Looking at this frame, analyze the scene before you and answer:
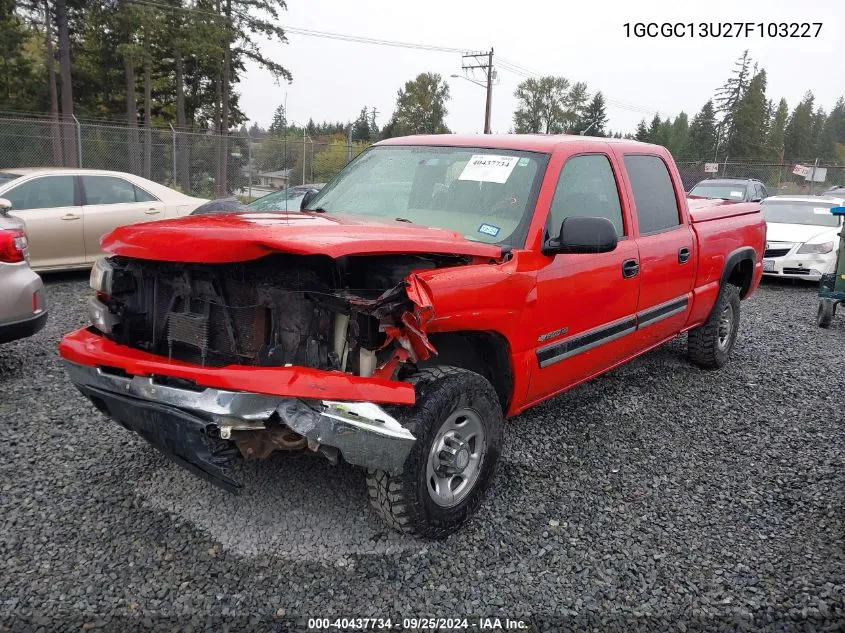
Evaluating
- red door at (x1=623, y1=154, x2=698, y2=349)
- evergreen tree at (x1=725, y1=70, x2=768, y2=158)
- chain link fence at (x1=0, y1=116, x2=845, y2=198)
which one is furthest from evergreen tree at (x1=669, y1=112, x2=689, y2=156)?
red door at (x1=623, y1=154, x2=698, y2=349)

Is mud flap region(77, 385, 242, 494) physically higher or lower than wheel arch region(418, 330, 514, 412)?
lower

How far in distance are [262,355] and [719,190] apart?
18.4 metres

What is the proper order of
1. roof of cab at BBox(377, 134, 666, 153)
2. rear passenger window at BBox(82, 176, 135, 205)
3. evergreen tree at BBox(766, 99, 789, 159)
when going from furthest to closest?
1. evergreen tree at BBox(766, 99, 789, 159)
2. rear passenger window at BBox(82, 176, 135, 205)
3. roof of cab at BBox(377, 134, 666, 153)

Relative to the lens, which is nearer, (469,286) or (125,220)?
(469,286)

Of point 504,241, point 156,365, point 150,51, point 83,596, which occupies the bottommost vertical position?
point 83,596

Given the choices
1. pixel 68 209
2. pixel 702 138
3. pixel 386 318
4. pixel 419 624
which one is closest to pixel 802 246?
pixel 386 318

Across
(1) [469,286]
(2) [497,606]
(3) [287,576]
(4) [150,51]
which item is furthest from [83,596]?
(4) [150,51]

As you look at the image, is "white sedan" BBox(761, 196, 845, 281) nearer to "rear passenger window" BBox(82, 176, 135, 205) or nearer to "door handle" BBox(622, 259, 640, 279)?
"door handle" BBox(622, 259, 640, 279)

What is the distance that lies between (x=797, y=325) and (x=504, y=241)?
20.9 ft

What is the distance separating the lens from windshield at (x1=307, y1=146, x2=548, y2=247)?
358cm

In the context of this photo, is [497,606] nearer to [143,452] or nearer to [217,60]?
[143,452]

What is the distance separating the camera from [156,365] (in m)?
2.76

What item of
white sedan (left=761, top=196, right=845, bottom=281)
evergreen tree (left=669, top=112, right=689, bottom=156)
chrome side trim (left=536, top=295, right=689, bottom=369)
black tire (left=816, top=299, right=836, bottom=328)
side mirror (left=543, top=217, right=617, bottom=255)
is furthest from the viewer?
evergreen tree (left=669, top=112, right=689, bottom=156)

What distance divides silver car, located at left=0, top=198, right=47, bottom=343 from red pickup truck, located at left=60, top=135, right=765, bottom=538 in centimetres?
188
